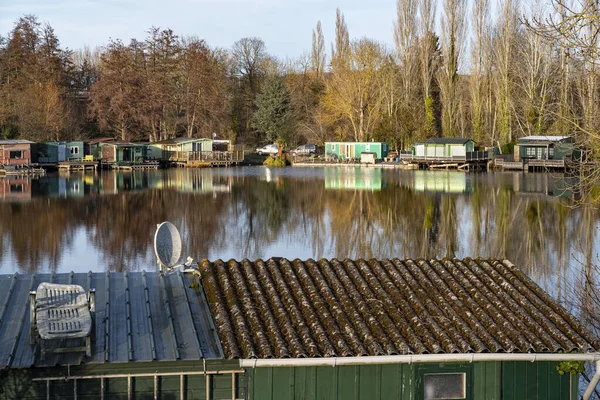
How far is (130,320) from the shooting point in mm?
8273

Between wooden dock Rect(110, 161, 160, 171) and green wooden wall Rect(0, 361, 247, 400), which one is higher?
wooden dock Rect(110, 161, 160, 171)

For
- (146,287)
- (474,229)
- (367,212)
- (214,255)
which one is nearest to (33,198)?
(367,212)

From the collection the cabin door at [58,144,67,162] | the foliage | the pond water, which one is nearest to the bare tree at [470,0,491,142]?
the pond water

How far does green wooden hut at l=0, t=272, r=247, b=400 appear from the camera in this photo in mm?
7336

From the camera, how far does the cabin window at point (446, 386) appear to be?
7.86 meters

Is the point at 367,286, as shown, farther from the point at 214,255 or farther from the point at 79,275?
the point at 214,255

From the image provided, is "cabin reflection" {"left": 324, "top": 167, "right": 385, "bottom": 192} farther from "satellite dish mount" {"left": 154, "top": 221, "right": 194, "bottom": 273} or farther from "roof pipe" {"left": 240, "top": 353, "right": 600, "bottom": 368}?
"roof pipe" {"left": 240, "top": 353, "right": 600, "bottom": 368}

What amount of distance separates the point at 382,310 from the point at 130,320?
269 centimetres

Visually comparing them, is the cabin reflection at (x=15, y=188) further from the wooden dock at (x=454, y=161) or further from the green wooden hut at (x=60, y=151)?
the wooden dock at (x=454, y=161)

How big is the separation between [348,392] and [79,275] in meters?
3.76

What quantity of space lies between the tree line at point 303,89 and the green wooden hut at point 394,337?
4014cm

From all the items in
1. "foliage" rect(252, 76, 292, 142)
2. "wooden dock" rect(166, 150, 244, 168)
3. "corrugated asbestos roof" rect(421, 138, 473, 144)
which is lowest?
"wooden dock" rect(166, 150, 244, 168)

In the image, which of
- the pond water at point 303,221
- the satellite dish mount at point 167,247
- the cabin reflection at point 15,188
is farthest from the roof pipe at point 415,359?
the cabin reflection at point 15,188

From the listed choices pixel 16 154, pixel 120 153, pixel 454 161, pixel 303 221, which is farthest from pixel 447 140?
pixel 16 154
